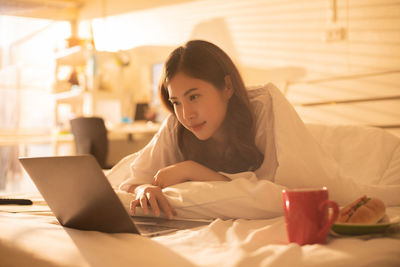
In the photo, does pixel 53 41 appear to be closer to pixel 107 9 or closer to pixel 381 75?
pixel 107 9

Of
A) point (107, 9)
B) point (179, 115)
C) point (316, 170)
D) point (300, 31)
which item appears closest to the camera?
point (316, 170)

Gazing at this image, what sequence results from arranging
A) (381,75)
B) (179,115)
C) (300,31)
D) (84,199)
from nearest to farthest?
1. (84,199)
2. (179,115)
3. (381,75)
4. (300,31)

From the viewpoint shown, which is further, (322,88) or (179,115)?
(322,88)

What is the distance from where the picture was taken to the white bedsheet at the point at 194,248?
2.13ft

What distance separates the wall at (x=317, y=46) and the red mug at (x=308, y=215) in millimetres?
1650

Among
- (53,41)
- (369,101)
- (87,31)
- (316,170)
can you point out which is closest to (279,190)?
(316,170)

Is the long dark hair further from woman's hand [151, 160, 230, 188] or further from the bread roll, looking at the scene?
the bread roll

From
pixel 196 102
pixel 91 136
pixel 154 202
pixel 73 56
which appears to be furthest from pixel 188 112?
pixel 73 56

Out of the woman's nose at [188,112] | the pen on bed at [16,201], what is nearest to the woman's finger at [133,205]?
the woman's nose at [188,112]

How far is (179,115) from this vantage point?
51.5 inches

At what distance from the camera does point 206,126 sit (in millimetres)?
1311

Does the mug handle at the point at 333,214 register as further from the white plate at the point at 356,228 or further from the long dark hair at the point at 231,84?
the long dark hair at the point at 231,84

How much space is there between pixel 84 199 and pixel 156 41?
3.20 metres

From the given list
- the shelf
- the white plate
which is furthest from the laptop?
the shelf
